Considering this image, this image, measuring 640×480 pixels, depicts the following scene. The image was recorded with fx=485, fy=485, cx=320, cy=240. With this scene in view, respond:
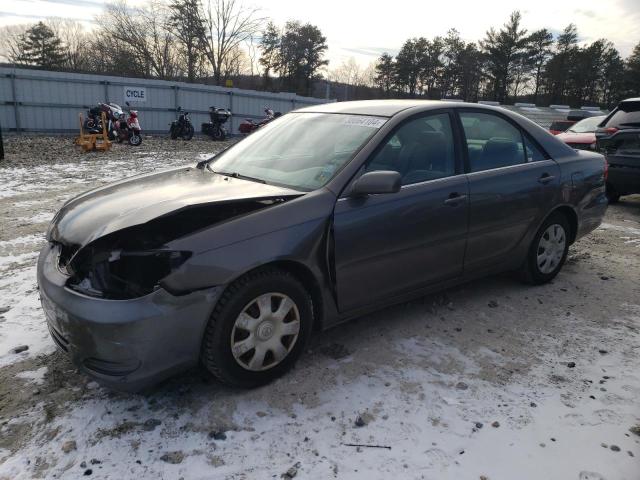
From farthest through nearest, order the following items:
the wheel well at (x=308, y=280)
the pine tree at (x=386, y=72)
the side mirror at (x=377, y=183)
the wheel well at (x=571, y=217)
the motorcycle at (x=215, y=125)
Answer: the pine tree at (x=386, y=72), the motorcycle at (x=215, y=125), the wheel well at (x=571, y=217), the side mirror at (x=377, y=183), the wheel well at (x=308, y=280)

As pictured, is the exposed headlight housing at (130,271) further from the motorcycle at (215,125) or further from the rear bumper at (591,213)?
the motorcycle at (215,125)

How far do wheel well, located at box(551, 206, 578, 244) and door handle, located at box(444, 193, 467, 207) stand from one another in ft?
4.43

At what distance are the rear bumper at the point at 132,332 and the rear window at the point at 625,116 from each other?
27.7 ft

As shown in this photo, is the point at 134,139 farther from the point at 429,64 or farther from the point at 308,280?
the point at 429,64

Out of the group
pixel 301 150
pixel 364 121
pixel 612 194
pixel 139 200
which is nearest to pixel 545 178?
pixel 364 121

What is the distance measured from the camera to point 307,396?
2.74 meters

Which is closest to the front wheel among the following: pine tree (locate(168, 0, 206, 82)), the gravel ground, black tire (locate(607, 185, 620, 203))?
the gravel ground

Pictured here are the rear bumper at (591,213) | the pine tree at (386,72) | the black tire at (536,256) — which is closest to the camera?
the black tire at (536,256)

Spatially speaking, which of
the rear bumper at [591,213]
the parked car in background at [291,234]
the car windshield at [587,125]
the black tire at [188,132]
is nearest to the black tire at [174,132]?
the black tire at [188,132]

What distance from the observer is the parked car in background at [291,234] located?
92.7 inches

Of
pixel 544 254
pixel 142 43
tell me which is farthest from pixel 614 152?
pixel 142 43

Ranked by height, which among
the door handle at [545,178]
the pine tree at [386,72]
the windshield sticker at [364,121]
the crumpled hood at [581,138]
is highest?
the pine tree at [386,72]

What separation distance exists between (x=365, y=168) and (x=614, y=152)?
252 inches

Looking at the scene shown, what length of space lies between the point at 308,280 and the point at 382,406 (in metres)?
0.82
